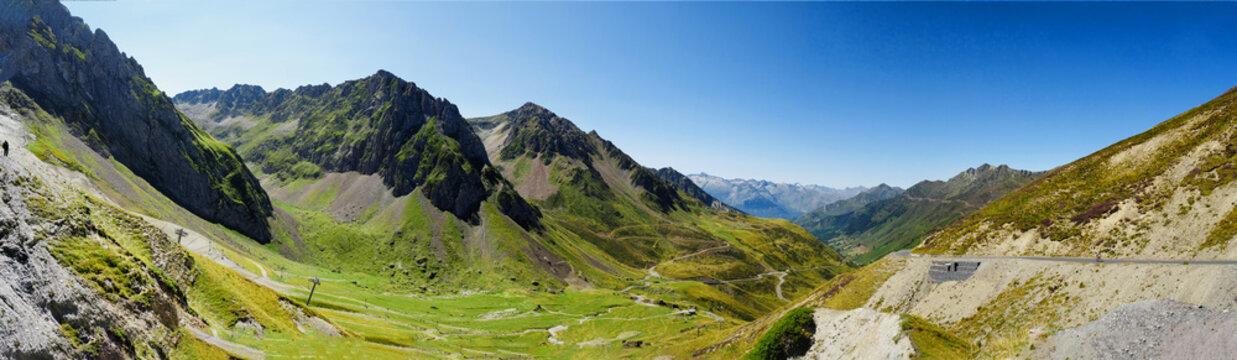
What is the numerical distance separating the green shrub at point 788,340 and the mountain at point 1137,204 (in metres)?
37.5

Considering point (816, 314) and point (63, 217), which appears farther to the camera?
point (816, 314)

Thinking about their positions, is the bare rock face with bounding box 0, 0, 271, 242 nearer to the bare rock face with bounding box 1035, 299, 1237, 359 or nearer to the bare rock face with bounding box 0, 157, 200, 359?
the bare rock face with bounding box 0, 157, 200, 359

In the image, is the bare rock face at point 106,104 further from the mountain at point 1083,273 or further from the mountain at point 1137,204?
the mountain at point 1137,204

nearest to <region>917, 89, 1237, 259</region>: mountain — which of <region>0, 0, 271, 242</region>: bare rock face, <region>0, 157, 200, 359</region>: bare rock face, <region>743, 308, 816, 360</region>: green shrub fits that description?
<region>743, 308, 816, 360</region>: green shrub

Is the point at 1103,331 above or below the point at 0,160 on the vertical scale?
below

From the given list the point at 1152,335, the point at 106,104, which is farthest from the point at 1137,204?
the point at 106,104

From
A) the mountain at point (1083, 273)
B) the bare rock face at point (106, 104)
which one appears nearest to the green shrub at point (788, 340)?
the mountain at point (1083, 273)

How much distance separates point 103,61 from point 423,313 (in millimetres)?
186076

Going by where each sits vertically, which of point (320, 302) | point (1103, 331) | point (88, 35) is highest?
point (88, 35)

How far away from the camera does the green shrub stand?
44438 mm

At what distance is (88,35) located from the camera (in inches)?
7480

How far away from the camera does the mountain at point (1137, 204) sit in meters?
47.3

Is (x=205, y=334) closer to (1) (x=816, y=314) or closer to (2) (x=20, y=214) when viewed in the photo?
(2) (x=20, y=214)

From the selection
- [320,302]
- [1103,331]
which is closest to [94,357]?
[1103,331]
